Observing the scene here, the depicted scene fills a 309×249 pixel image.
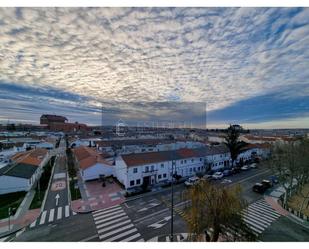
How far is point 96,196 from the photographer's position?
15523 millimetres

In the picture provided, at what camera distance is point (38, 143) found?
41688mm

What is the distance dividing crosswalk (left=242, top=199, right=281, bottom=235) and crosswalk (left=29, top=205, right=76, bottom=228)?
12.0 meters

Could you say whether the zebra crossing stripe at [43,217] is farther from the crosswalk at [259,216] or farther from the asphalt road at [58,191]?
the crosswalk at [259,216]

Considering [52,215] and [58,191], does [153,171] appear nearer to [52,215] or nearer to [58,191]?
[58,191]

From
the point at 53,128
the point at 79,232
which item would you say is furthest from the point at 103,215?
the point at 53,128

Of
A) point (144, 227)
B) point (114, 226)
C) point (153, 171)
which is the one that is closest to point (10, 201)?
point (114, 226)

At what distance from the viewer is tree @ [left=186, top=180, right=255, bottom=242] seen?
664 centimetres

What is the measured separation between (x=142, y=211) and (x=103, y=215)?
2.79 meters

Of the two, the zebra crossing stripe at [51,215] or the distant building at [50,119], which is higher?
the distant building at [50,119]

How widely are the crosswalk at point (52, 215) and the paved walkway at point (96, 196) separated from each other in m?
0.50

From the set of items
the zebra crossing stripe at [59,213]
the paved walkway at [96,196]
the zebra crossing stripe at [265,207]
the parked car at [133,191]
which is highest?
the parked car at [133,191]

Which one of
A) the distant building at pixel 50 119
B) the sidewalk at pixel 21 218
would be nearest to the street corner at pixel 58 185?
the sidewalk at pixel 21 218

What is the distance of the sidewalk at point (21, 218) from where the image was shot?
35.2 ft

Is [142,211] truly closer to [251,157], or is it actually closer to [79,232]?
[79,232]
